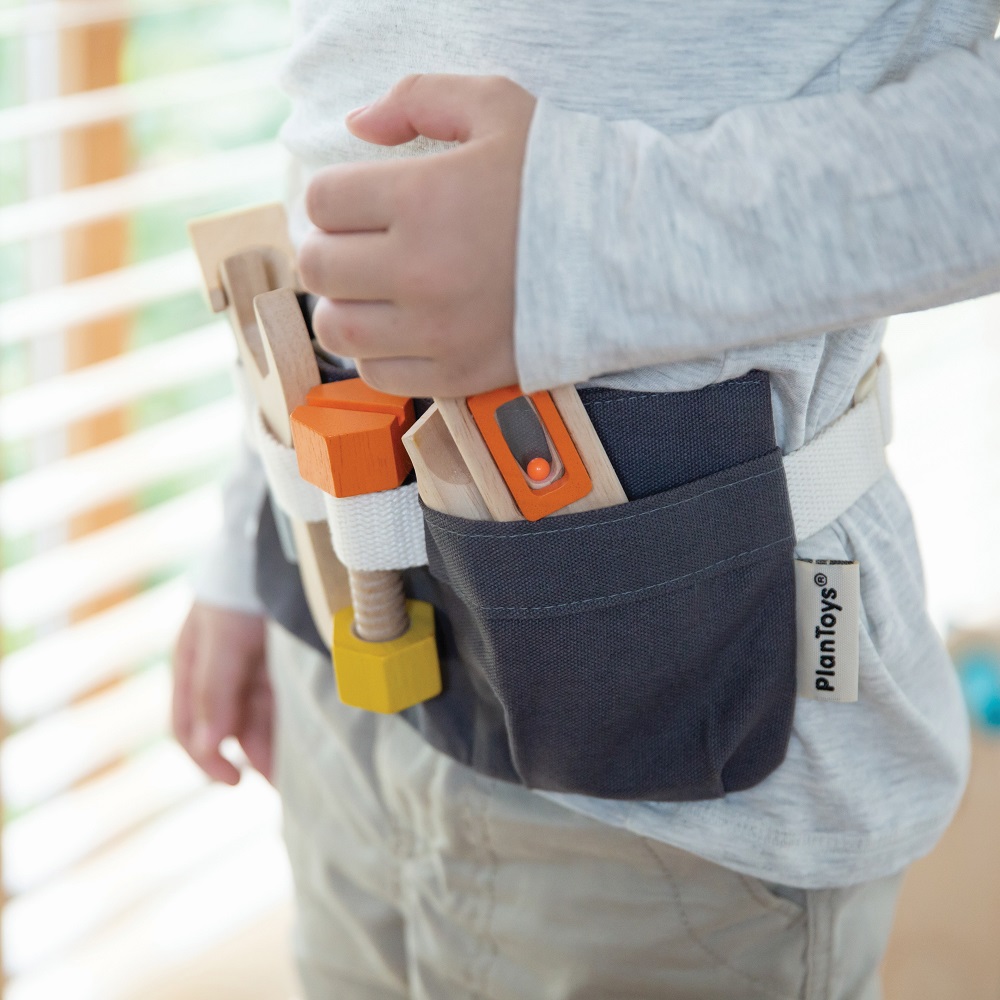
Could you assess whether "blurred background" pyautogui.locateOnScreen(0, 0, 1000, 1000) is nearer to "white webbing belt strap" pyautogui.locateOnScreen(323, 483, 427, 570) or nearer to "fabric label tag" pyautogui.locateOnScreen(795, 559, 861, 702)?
"white webbing belt strap" pyautogui.locateOnScreen(323, 483, 427, 570)

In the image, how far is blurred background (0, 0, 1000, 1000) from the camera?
3.72ft

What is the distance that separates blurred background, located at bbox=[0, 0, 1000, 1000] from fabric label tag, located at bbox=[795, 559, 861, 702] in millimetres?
870

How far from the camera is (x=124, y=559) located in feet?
4.24

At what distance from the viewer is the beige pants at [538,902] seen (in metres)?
0.59

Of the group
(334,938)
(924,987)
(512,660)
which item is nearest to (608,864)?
(512,660)

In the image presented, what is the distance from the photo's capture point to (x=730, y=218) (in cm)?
41

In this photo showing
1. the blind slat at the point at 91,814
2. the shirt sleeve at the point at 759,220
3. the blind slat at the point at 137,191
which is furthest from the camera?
the blind slat at the point at 91,814

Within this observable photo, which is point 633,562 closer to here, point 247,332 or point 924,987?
point 247,332

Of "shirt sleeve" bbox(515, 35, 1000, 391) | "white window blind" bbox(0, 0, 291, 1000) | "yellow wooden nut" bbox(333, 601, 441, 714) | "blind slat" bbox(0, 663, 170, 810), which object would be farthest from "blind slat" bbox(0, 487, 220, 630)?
"shirt sleeve" bbox(515, 35, 1000, 391)

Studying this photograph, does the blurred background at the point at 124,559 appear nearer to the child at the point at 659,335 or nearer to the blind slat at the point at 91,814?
the blind slat at the point at 91,814

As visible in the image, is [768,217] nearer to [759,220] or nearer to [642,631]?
[759,220]

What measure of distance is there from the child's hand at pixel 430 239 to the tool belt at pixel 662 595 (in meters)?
0.08

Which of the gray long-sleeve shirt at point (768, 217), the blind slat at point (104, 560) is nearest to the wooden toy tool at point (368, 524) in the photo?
the gray long-sleeve shirt at point (768, 217)

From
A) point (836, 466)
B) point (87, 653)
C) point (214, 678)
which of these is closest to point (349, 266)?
point (836, 466)
